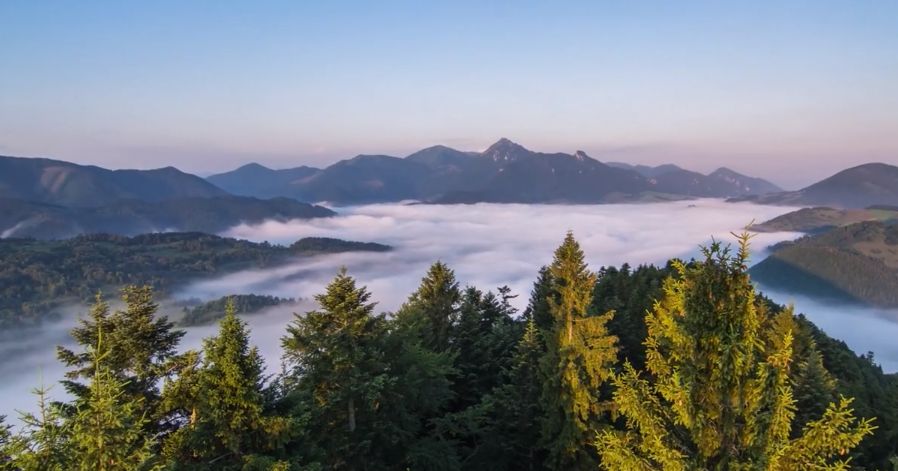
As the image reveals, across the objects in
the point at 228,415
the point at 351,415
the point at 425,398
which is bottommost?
the point at 425,398

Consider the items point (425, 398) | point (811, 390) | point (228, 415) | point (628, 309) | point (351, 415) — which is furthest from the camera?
point (628, 309)

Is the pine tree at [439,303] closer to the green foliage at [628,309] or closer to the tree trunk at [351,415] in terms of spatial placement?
the green foliage at [628,309]

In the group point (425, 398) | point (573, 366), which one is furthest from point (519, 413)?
point (425, 398)

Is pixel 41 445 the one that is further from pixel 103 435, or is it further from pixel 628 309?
pixel 628 309

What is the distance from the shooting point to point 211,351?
13.6m

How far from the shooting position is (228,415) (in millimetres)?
13734

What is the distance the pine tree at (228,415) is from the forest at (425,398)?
43 millimetres

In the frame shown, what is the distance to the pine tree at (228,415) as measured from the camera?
44.2 feet

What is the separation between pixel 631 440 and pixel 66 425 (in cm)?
1191

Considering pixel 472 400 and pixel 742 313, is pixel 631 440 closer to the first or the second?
pixel 742 313

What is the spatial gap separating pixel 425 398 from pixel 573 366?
21.6 ft

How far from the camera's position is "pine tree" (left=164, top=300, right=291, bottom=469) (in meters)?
13.5

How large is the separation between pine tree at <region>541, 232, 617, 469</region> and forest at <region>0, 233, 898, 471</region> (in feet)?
0.28

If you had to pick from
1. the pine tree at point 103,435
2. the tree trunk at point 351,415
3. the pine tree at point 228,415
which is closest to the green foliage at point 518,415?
the tree trunk at point 351,415
